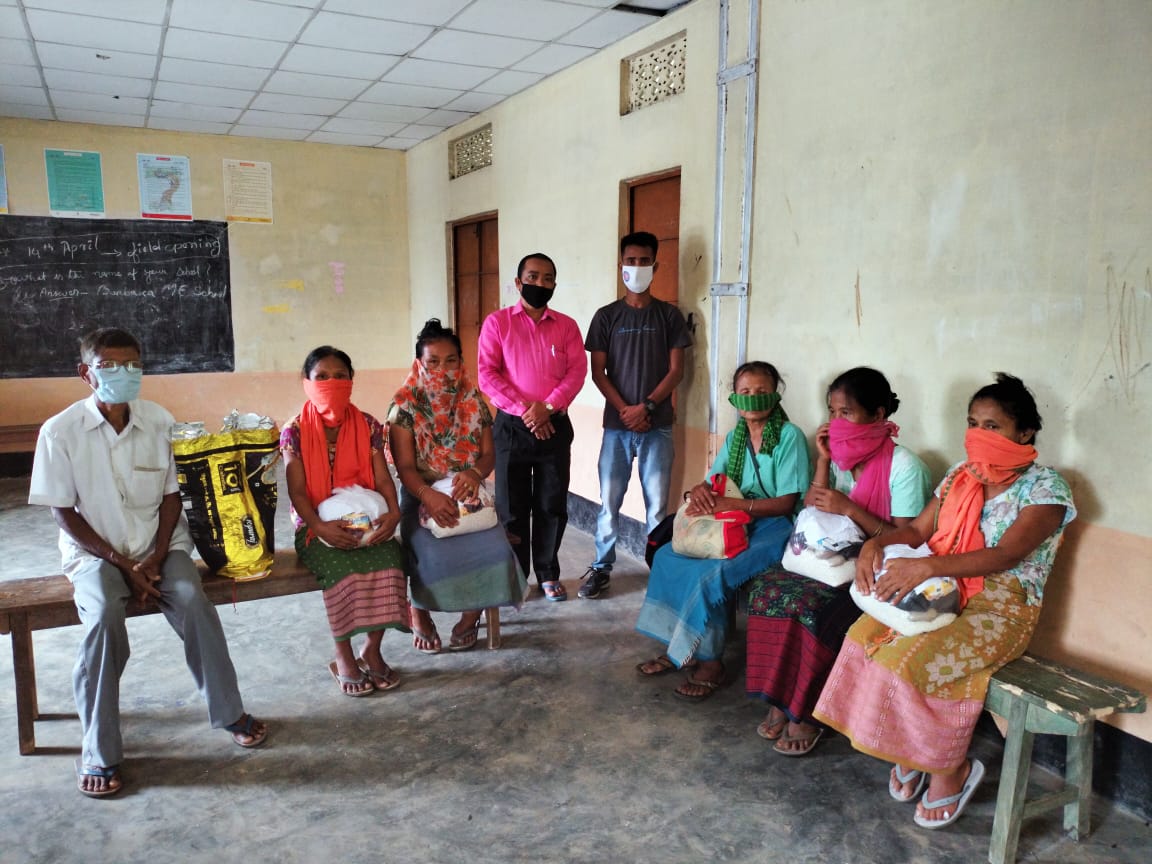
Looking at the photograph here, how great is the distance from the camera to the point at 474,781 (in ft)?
7.98

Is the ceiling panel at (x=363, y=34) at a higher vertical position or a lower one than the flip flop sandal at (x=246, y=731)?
higher

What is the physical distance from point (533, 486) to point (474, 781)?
1.73m

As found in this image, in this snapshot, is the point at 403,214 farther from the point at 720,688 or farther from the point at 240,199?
the point at 720,688

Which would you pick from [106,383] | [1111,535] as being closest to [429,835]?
[106,383]

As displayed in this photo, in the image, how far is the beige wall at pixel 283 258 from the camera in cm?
655

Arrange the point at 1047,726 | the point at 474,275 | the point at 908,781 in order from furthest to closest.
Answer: the point at 474,275, the point at 908,781, the point at 1047,726

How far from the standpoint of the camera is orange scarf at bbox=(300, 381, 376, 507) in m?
2.96

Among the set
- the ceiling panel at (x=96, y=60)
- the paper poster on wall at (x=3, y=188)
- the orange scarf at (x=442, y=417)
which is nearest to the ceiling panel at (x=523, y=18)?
the orange scarf at (x=442, y=417)

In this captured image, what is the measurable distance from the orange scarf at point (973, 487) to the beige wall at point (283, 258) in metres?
6.21

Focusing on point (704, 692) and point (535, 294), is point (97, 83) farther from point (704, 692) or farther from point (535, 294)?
point (704, 692)

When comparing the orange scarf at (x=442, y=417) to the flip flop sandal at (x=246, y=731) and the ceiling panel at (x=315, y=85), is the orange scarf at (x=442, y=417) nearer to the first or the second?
the flip flop sandal at (x=246, y=731)

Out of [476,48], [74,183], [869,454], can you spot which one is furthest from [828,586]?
[74,183]

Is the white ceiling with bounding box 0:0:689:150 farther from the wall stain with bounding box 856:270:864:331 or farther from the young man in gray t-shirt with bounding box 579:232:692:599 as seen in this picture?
the wall stain with bounding box 856:270:864:331

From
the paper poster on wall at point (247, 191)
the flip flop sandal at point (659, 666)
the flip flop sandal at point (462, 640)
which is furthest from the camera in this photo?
the paper poster on wall at point (247, 191)
